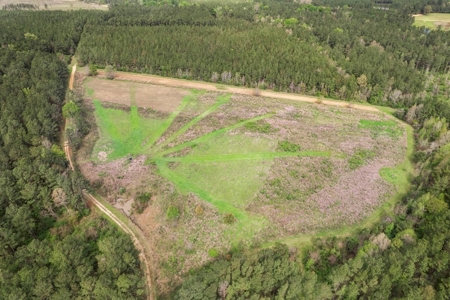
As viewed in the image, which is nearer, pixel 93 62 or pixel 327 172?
pixel 327 172

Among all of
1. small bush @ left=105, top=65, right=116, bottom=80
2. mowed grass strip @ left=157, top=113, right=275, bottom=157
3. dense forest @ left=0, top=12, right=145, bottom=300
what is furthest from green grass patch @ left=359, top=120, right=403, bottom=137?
small bush @ left=105, top=65, right=116, bottom=80

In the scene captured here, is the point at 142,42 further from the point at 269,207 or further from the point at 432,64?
the point at 432,64

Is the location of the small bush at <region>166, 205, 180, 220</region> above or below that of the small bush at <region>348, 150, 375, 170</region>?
below

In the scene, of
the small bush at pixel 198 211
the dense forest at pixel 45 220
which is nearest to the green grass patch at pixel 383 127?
the small bush at pixel 198 211

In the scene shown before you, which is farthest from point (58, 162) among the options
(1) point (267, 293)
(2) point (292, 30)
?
(2) point (292, 30)

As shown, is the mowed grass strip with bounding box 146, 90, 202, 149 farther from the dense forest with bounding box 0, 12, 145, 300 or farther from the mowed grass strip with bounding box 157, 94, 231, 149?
the dense forest with bounding box 0, 12, 145, 300

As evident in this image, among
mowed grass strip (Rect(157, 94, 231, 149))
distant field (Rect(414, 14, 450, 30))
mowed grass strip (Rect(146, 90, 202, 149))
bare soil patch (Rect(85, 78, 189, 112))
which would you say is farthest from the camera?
distant field (Rect(414, 14, 450, 30))

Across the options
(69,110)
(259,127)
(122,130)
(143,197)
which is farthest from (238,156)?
(69,110)
